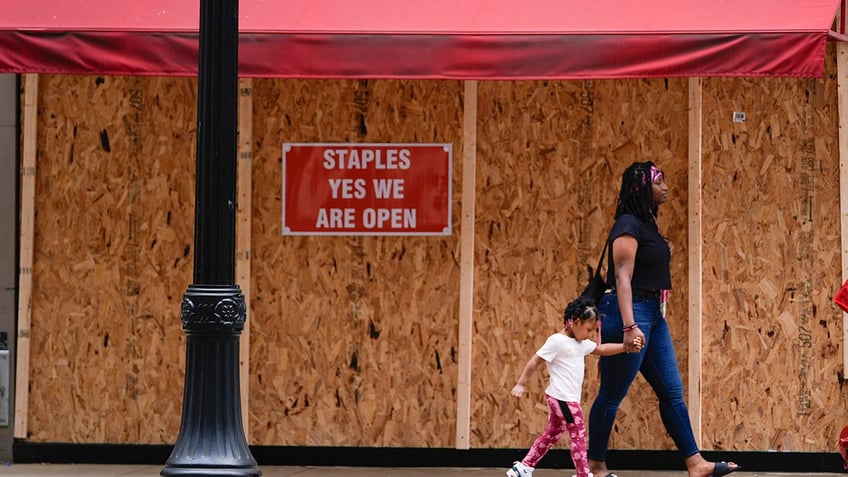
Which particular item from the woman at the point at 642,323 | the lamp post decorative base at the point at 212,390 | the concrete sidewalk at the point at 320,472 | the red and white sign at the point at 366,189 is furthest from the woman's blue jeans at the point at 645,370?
the lamp post decorative base at the point at 212,390

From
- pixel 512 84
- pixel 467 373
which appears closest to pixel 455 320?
pixel 467 373

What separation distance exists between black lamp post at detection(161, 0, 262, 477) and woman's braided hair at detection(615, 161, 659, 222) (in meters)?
2.50

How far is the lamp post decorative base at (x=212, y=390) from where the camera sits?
6.92 meters

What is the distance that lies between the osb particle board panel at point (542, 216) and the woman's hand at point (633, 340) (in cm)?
140

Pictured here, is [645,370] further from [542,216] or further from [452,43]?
[452,43]

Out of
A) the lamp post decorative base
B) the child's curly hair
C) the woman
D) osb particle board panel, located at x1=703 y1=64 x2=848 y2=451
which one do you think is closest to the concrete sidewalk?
osb particle board panel, located at x1=703 y1=64 x2=848 y2=451

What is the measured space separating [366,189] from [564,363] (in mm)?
2128

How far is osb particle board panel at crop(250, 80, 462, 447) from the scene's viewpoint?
9422 mm

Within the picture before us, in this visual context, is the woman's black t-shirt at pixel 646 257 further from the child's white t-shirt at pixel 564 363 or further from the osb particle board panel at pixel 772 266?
the osb particle board panel at pixel 772 266

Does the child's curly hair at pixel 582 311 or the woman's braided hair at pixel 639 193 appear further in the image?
the woman's braided hair at pixel 639 193

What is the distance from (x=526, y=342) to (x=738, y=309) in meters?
1.41

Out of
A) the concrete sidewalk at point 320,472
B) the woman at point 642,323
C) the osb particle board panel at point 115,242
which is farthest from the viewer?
the osb particle board panel at point 115,242

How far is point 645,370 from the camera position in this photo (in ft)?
27.5

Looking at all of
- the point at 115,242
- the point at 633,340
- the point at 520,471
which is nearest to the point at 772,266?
the point at 633,340
